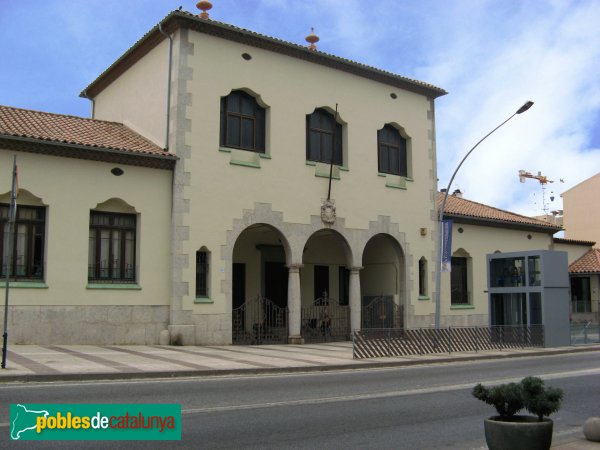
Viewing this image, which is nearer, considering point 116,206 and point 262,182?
point 116,206

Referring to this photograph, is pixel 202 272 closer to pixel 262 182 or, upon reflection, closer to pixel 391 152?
pixel 262 182

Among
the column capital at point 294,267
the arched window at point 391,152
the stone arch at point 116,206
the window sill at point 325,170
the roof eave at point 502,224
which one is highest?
the arched window at point 391,152

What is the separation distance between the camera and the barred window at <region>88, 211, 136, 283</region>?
20.8m

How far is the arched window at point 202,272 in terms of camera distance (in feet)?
73.3

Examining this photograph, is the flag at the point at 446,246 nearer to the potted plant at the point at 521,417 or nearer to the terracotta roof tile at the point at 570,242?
the terracotta roof tile at the point at 570,242

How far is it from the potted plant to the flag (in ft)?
55.6

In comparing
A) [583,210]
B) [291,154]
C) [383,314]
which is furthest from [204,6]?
[583,210]

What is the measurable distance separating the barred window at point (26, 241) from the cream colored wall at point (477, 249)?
17069 mm

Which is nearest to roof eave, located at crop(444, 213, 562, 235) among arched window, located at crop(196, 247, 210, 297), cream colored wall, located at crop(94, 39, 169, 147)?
arched window, located at crop(196, 247, 210, 297)

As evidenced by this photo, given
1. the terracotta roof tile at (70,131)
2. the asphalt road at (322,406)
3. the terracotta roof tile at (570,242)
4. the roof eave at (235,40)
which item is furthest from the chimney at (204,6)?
the terracotta roof tile at (570,242)

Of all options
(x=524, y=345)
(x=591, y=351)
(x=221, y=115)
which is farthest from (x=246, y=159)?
(x=591, y=351)

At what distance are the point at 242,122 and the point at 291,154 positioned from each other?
2144mm

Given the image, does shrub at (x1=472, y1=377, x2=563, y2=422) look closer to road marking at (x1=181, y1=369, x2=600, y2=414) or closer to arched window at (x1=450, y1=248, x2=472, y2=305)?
road marking at (x1=181, y1=369, x2=600, y2=414)

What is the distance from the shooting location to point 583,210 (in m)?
52.0
